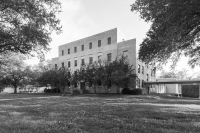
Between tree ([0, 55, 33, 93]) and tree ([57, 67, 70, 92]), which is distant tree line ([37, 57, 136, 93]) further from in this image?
tree ([0, 55, 33, 93])

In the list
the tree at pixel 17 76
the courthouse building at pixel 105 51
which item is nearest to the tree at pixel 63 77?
the courthouse building at pixel 105 51

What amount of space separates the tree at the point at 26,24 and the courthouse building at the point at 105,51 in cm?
2404

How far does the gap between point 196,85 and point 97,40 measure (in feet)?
79.2

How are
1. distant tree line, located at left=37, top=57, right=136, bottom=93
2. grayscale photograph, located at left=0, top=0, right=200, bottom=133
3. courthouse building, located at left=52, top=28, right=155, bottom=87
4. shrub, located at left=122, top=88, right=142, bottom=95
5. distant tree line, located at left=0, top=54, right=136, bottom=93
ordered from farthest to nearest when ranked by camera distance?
courthouse building, located at left=52, top=28, right=155, bottom=87
shrub, located at left=122, top=88, right=142, bottom=95
distant tree line, located at left=0, top=54, right=136, bottom=93
distant tree line, located at left=37, top=57, right=136, bottom=93
grayscale photograph, located at left=0, top=0, right=200, bottom=133

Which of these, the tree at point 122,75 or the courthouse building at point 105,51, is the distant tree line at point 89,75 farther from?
the courthouse building at point 105,51

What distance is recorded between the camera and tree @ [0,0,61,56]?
11805mm

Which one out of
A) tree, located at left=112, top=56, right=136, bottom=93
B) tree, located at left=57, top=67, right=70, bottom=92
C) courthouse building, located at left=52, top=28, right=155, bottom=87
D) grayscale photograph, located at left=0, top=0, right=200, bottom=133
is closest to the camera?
grayscale photograph, located at left=0, top=0, right=200, bottom=133

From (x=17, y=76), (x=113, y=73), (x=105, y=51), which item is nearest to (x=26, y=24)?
(x=113, y=73)

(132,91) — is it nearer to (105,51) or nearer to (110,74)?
(110,74)

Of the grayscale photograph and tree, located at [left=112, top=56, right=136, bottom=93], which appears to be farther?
tree, located at [left=112, top=56, right=136, bottom=93]

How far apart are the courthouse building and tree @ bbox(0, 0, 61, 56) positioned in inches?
946

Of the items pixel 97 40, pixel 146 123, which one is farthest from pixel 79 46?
pixel 146 123

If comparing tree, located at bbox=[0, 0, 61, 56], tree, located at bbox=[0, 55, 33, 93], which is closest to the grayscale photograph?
tree, located at bbox=[0, 0, 61, 56]

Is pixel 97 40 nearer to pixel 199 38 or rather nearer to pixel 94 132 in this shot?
pixel 199 38
